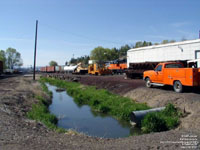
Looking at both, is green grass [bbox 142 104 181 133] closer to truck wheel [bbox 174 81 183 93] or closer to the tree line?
truck wheel [bbox 174 81 183 93]

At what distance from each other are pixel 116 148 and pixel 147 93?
10448 millimetres

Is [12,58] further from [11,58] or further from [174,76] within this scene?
[174,76]

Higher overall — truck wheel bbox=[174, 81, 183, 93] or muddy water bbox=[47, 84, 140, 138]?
truck wheel bbox=[174, 81, 183, 93]

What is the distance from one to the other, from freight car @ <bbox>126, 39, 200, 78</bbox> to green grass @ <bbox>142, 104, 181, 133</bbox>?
1315 centimetres

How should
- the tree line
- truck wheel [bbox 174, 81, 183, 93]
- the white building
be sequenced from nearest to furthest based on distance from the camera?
truck wheel [bbox 174, 81, 183, 93], the white building, the tree line

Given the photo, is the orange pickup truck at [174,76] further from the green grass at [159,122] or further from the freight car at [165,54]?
the freight car at [165,54]

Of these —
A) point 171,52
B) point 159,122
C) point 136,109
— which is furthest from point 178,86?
point 171,52

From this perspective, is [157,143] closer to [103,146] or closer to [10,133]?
[103,146]

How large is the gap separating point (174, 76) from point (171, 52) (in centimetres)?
1455

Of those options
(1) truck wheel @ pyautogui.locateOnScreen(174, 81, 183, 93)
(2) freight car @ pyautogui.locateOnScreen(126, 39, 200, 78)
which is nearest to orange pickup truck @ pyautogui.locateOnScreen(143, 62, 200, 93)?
(1) truck wheel @ pyautogui.locateOnScreen(174, 81, 183, 93)

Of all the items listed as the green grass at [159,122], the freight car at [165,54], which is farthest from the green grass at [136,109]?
the freight car at [165,54]

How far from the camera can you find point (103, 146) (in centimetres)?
659

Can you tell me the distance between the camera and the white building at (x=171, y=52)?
25094 mm

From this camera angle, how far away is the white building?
25094 mm
